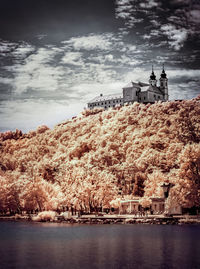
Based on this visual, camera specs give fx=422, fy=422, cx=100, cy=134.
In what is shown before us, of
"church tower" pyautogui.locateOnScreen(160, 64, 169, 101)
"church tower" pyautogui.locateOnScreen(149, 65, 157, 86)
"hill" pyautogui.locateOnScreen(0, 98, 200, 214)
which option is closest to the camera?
"hill" pyautogui.locateOnScreen(0, 98, 200, 214)

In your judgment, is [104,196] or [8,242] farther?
[104,196]

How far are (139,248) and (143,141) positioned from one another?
84.6 meters

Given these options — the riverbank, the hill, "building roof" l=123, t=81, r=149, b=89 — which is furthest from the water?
"building roof" l=123, t=81, r=149, b=89

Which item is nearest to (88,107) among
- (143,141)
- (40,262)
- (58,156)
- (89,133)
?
(89,133)

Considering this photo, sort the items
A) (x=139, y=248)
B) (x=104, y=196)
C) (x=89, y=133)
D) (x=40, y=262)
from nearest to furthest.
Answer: (x=40, y=262)
(x=139, y=248)
(x=104, y=196)
(x=89, y=133)

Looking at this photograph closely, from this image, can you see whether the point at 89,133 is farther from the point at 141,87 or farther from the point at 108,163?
the point at 108,163

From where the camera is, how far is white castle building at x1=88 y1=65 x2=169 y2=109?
162 metres

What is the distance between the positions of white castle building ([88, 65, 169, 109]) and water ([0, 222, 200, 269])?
103m

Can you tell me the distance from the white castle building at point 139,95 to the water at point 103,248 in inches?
4039

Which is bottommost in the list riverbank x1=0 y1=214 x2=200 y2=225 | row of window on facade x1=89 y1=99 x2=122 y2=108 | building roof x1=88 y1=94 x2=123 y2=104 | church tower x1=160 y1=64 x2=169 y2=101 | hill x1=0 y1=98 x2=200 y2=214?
riverbank x1=0 y1=214 x2=200 y2=225

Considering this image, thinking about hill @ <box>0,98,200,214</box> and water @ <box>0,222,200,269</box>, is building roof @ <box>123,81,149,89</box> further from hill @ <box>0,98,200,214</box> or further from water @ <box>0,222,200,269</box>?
water @ <box>0,222,200,269</box>

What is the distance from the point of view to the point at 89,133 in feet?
529

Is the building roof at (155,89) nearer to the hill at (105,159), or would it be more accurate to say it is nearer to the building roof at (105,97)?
the hill at (105,159)

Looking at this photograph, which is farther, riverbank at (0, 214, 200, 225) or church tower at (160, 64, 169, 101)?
church tower at (160, 64, 169, 101)
